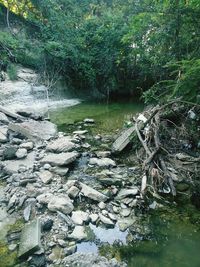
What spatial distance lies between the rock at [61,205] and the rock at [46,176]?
683 millimetres

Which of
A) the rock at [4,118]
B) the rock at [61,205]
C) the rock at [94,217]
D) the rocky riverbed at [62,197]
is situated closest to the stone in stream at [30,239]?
the rocky riverbed at [62,197]

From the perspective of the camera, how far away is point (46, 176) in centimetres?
486

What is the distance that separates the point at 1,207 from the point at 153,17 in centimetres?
540

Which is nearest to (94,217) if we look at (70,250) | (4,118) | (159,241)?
(70,250)

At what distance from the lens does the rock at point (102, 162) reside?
5652 millimetres

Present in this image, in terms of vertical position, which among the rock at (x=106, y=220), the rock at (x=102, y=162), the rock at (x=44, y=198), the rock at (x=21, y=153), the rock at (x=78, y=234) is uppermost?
the rock at (x=44, y=198)

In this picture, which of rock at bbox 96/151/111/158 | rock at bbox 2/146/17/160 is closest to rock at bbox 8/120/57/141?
rock at bbox 2/146/17/160

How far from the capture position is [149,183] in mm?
4766

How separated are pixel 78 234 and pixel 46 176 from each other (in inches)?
62.2

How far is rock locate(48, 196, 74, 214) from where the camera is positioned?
153 inches

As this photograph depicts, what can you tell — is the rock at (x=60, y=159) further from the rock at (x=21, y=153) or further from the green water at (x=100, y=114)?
the green water at (x=100, y=114)

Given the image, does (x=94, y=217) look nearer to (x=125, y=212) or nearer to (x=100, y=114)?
(x=125, y=212)

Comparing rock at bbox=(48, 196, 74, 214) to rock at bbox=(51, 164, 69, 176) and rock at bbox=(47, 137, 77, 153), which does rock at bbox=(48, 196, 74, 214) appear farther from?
rock at bbox=(47, 137, 77, 153)

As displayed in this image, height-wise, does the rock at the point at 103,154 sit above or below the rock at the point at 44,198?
below
